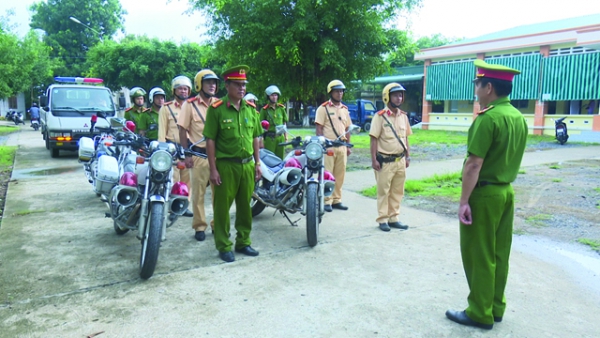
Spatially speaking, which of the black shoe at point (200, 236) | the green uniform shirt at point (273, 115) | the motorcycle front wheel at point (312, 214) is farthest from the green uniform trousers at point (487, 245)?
the green uniform shirt at point (273, 115)

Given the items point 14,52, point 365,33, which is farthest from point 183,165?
point 14,52

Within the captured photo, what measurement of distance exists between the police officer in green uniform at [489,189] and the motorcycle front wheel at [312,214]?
189 centimetres

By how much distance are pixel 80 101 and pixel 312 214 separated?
10302 millimetres

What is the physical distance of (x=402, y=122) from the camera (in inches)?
223

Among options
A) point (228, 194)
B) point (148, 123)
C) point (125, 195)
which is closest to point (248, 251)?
point (228, 194)

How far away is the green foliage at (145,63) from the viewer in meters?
28.3

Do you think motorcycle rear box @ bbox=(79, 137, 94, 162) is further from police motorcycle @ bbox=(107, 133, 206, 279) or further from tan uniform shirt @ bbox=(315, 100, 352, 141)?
tan uniform shirt @ bbox=(315, 100, 352, 141)

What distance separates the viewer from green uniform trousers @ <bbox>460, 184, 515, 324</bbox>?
2.96m

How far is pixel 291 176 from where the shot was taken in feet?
17.1

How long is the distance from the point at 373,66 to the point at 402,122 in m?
6.84

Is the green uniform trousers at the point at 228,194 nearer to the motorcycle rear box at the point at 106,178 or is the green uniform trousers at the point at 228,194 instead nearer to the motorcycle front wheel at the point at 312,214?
the motorcycle front wheel at the point at 312,214

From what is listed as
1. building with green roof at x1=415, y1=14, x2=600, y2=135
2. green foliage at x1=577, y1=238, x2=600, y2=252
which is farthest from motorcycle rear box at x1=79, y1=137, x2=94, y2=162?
building with green roof at x1=415, y1=14, x2=600, y2=135

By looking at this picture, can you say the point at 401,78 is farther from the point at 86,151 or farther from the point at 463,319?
the point at 463,319

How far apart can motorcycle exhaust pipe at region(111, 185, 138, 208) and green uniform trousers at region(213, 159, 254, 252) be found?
0.77 m
